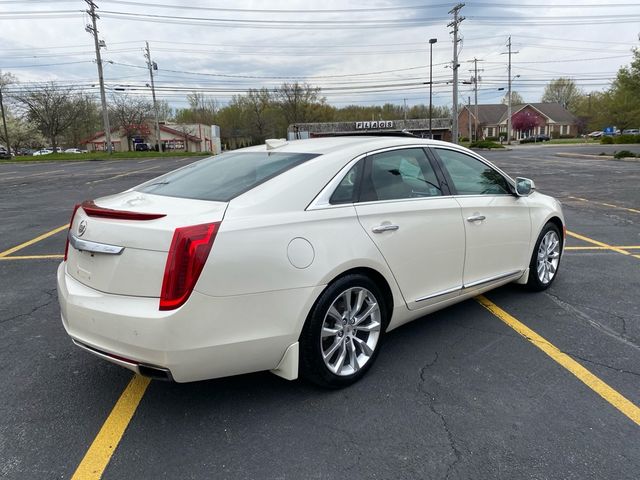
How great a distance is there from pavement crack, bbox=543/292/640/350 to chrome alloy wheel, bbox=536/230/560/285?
0.20 meters

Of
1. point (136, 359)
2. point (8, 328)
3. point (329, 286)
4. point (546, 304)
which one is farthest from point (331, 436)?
point (8, 328)

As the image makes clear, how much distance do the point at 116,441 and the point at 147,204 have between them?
1.35 m

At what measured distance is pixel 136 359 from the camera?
2.53 metres

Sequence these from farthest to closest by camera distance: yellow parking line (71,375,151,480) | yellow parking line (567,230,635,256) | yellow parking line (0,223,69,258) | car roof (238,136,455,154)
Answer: yellow parking line (0,223,69,258) < yellow parking line (567,230,635,256) < car roof (238,136,455,154) < yellow parking line (71,375,151,480)

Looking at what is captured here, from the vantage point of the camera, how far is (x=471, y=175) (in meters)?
4.18

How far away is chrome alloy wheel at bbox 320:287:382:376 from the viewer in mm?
3021

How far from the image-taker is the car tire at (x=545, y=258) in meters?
4.71

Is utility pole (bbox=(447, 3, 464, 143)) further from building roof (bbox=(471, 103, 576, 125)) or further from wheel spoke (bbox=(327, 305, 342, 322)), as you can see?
building roof (bbox=(471, 103, 576, 125))

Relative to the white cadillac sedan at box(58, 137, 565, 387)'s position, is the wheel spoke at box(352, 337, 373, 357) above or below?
below

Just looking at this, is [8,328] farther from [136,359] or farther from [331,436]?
[331,436]

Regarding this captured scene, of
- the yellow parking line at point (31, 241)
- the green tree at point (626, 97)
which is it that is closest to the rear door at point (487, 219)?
the yellow parking line at point (31, 241)

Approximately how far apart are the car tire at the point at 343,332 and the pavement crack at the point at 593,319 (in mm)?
2014

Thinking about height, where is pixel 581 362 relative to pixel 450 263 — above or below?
below

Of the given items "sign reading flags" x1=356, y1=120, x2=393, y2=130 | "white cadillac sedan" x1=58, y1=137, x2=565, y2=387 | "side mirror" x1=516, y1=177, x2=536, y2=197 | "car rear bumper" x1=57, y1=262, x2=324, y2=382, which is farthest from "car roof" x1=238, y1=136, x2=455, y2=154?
"sign reading flags" x1=356, y1=120, x2=393, y2=130
